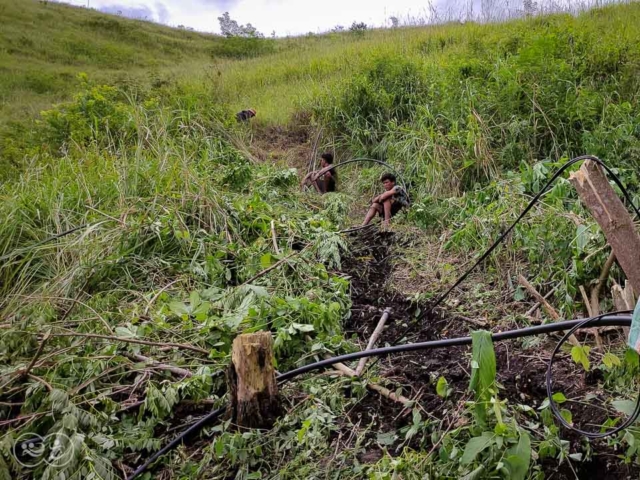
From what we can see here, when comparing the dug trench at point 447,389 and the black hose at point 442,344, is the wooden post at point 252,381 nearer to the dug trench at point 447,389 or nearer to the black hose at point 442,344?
the black hose at point 442,344

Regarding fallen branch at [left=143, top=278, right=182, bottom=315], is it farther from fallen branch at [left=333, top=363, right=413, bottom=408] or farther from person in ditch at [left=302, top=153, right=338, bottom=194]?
person in ditch at [left=302, top=153, right=338, bottom=194]

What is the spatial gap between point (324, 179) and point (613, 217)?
3166mm

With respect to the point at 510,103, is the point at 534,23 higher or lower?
higher

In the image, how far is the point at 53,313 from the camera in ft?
7.20

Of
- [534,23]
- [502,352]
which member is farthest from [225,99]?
[502,352]

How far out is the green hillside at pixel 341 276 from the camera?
4.68 feet

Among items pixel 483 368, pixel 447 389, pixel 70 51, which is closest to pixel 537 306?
pixel 447 389

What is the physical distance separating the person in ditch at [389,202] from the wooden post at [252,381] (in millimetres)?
2215

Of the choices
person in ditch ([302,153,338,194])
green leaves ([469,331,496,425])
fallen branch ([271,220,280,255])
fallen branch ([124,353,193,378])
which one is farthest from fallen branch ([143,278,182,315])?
person in ditch ([302,153,338,194])

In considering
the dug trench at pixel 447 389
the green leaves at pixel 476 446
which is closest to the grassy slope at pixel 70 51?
the dug trench at pixel 447 389

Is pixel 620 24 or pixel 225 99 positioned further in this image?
pixel 225 99

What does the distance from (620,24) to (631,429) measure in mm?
5367

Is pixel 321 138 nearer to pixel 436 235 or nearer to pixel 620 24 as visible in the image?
pixel 436 235

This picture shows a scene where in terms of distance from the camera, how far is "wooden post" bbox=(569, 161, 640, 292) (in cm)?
152
